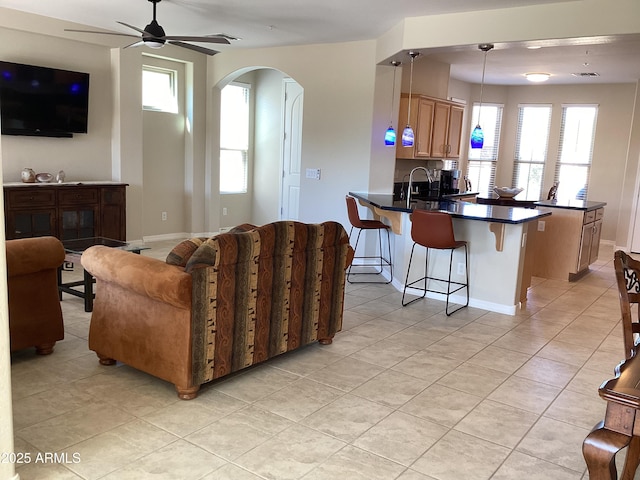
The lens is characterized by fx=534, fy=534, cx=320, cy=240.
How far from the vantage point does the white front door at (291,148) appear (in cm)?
843

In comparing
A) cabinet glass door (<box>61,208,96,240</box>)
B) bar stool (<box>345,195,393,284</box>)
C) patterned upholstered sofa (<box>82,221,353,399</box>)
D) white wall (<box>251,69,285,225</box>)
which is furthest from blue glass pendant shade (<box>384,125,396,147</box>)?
cabinet glass door (<box>61,208,96,240</box>)

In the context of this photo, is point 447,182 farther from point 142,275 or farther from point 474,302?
point 142,275

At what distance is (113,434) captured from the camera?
8.67 feet

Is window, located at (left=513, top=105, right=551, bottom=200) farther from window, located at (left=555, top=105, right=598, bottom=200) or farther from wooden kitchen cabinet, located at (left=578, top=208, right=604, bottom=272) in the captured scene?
wooden kitchen cabinet, located at (left=578, top=208, right=604, bottom=272)

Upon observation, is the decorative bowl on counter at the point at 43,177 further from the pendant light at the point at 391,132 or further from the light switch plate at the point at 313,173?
the pendant light at the point at 391,132

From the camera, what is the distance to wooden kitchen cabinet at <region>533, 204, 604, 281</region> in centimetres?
646

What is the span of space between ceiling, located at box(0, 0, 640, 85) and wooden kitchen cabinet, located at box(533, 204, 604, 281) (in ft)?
6.52

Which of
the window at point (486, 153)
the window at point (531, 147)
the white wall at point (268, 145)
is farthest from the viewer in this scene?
the window at point (486, 153)

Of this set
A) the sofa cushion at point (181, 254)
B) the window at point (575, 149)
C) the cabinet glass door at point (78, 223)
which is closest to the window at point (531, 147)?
the window at point (575, 149)

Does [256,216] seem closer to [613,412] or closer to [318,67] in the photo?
[318,67]

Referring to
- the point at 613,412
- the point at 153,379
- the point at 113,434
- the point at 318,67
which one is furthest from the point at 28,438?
the point at 318,67

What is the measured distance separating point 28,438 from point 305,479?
136 cm

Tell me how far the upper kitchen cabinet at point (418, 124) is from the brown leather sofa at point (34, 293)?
4680 mm

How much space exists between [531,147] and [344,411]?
8658mm
